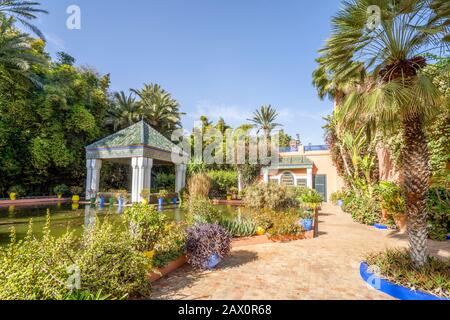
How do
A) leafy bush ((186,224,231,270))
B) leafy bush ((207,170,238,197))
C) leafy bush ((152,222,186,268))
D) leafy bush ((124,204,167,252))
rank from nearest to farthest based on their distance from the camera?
leafy bush ((124,204,167,252)) → leafy bush ((152,222,186,268)) → leafy bush ((186,224,231,270)) → leafy bush ((207,170,238,197))

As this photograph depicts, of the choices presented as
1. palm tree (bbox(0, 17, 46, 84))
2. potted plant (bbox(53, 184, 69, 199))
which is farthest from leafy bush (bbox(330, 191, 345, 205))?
palm tree (bbox(0, 17, 46, 84))

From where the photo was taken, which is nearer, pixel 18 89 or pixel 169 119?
pixel 18 89

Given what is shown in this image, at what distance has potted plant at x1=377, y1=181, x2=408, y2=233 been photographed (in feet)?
31.5

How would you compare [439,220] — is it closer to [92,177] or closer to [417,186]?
[417,186]

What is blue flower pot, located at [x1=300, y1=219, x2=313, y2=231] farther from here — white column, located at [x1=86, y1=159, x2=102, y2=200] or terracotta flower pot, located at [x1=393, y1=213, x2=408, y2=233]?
white column, located at [x1=86, y1=159, x2=102, y2=200]

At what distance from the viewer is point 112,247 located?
3840 millimetres

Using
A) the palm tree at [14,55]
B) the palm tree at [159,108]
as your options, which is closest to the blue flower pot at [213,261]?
the palm tree at [14,55]

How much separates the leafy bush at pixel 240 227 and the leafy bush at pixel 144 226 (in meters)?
3.30

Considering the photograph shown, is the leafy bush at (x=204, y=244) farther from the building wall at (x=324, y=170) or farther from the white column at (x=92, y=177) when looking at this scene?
the building wall at (x=324, y=170)

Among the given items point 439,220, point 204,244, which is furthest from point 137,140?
point 439,220

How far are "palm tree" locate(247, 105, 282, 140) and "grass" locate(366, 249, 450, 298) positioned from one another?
32.5 meters

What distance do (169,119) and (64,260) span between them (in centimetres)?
2985

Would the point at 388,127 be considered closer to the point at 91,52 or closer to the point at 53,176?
the point at 91,52
